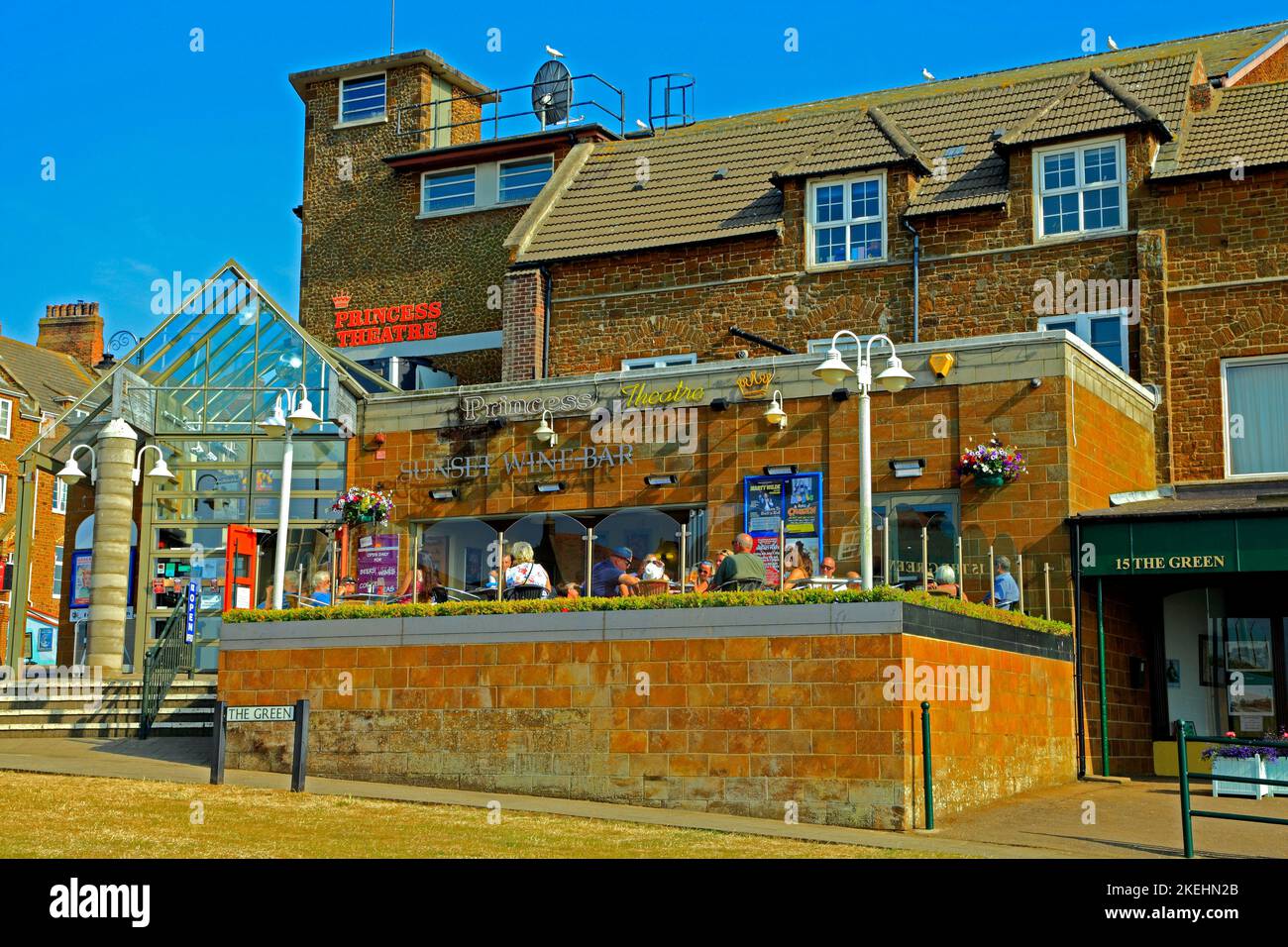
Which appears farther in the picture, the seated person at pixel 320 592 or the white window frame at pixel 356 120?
the white window frame at pixel 356 120

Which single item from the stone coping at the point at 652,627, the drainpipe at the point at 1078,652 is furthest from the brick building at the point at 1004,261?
the stone coping at the point at 652,627

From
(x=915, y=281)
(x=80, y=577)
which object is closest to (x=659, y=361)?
(x=915, y=281)

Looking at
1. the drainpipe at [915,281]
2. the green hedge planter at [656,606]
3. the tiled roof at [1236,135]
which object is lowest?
the green hedge planter at [656,606]

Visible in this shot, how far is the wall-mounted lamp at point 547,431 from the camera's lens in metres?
26.0

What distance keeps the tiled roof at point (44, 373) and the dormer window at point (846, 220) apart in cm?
3324

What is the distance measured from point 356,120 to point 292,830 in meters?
26.3

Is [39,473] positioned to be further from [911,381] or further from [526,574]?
[911,381]

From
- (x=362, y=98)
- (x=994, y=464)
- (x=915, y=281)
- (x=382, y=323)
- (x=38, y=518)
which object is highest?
(x=362, y=98)

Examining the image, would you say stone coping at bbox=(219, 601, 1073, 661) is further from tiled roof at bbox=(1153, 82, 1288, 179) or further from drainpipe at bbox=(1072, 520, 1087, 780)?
tiled roof at bbox=(1153, 82, 1288, 179)

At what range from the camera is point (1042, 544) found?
2259cm

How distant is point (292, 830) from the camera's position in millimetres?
14328

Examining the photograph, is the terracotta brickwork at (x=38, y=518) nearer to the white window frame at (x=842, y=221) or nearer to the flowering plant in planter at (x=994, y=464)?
the white window frame at (x=842, y=221)

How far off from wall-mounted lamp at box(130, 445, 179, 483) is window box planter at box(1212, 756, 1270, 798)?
1710 cm
